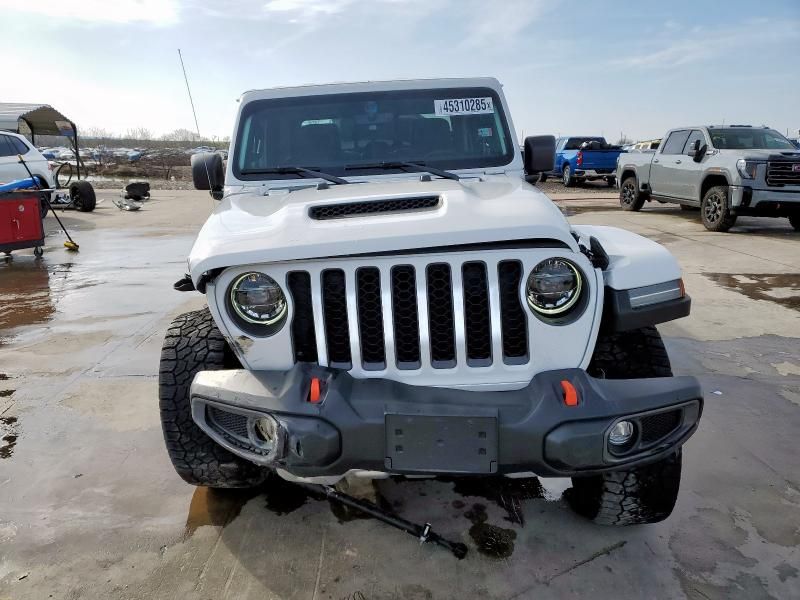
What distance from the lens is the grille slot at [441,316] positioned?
2029 mm

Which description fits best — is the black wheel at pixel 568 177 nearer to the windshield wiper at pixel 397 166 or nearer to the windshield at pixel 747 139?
the windshield at pixel 747 139

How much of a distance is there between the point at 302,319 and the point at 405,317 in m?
0.37

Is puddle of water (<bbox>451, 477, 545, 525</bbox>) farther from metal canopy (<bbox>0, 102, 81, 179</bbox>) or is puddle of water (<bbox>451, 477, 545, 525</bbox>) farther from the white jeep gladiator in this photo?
metal canopy (<bbox>0, 102, 81, 179</bbox>)

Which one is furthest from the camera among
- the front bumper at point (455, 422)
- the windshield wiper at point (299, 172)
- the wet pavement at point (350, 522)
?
the windshield wiper at point (299, 172)

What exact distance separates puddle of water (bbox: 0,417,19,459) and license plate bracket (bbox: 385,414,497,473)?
8.09 feet

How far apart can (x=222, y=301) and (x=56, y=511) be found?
1466 mm

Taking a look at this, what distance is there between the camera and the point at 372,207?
2.32 meters

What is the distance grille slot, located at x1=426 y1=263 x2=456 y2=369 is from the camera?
6.66 feet

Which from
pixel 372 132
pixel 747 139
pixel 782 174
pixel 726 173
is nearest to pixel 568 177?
pixel 747 139

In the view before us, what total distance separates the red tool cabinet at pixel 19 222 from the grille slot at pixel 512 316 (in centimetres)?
829

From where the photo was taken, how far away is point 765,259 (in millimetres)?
7914

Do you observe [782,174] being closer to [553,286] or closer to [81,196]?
[553,286]

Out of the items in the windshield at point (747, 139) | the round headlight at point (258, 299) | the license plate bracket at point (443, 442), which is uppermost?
the windshield at point (747, 139)

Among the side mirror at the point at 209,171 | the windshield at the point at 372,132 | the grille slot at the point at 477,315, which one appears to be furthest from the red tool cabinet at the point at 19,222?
the grille slot at the point at 477,315
